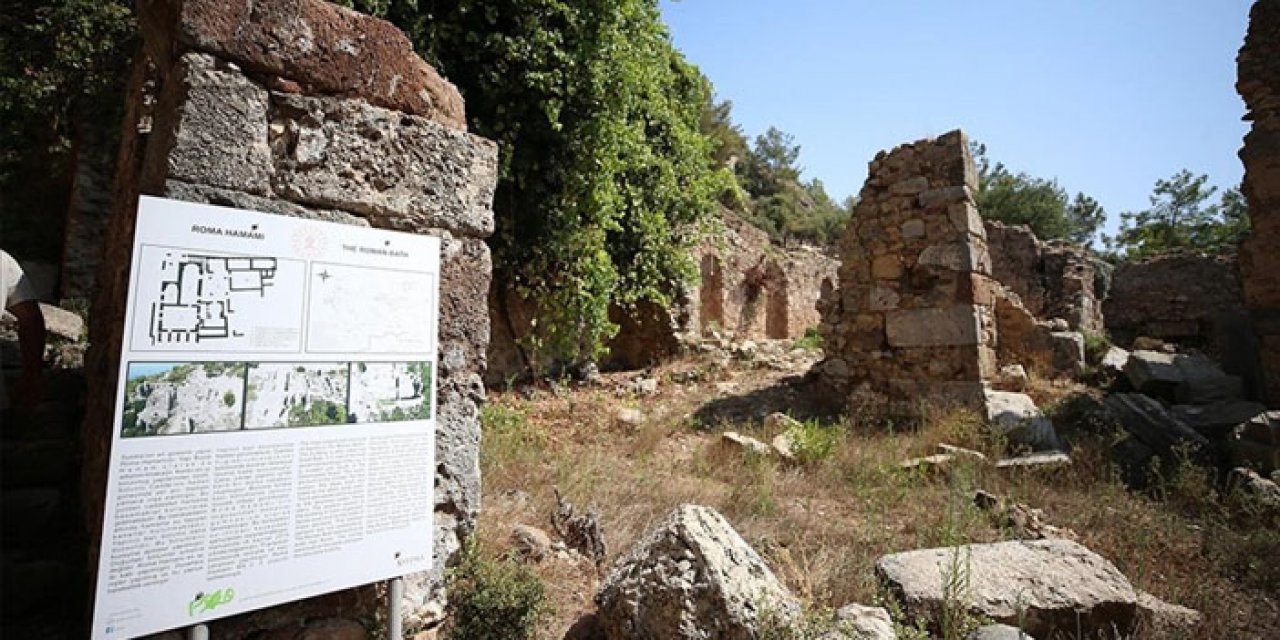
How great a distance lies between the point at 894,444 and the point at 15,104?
975 cm

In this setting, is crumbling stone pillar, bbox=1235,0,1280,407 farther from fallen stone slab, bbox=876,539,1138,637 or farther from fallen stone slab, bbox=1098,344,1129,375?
fallen stone slab, bbox=876,539,1138,637

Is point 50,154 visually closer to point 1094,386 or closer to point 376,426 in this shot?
point 376,426

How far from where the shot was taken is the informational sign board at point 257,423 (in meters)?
1.29

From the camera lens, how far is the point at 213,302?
1412mm

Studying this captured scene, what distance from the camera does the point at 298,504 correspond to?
1438 mm

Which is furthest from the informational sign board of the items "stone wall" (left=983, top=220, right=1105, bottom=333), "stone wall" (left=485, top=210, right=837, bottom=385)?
"stone wall" (left=983, top=220, right=1105, bottom=333)

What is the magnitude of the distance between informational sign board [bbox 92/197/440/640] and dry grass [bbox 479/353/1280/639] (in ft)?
2.87

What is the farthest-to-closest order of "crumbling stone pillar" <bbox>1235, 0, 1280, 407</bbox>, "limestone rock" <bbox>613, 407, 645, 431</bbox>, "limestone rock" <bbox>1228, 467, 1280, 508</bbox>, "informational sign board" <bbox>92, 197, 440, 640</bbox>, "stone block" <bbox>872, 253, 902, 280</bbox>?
"stone block" <bbox>872, 253, 902, 280</bbox> < "limestone rock" <bbox>613, 407, 645, 431</bbox> < "crumbling stone pillar" <bbox>1235, 0, 1280, 407</bbox> < "limestone rock" <bbox>1228, 467, 1280, 508</bbox> < "informational sign board" <bbox>92, 197, 440, 640</bbox>

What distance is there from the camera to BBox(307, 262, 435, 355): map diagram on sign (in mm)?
1566

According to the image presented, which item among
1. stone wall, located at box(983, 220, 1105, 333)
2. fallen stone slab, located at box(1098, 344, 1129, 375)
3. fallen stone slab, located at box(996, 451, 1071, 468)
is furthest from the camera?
stone wall, located at box(983, 220, 1105, 333)

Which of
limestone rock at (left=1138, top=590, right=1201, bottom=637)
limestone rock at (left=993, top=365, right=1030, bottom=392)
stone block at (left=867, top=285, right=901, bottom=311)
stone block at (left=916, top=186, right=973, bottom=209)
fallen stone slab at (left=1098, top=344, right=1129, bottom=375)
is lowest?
limestone rock at (left=1138, top=590, right=1201, bottom=637)

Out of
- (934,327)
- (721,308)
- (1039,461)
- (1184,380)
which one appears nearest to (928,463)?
(1039,461)

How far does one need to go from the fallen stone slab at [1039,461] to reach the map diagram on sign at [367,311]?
396 centimetres

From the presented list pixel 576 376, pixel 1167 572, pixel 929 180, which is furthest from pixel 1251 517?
pixel 576 376
